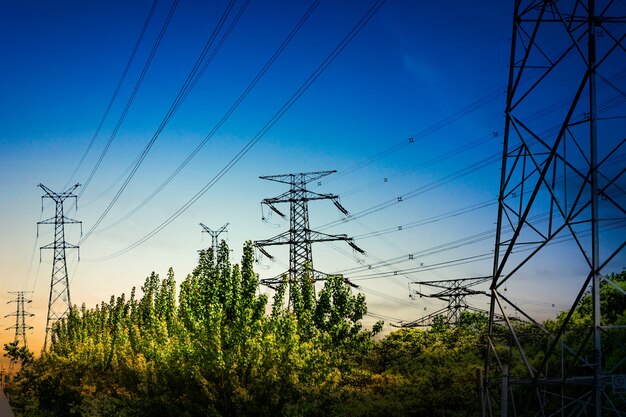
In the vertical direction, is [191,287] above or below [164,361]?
above

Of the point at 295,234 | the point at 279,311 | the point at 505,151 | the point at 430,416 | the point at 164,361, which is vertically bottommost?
the point at 430,416

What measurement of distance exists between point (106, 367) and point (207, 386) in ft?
75.1

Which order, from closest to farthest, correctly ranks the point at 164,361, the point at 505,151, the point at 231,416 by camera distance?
the point at 505,151 → the point at 231,416 → the point at 164,361

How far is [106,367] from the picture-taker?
43.0 m

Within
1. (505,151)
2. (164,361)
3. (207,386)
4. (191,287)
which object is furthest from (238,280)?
(505,151)

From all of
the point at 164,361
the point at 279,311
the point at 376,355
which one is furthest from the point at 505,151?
the point at 376,355

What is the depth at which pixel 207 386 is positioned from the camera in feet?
76.5

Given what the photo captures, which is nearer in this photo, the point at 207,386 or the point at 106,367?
the point at 207,386

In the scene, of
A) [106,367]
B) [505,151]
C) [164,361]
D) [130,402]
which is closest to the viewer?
[505,151]

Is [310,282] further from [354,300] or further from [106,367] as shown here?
[106,367]

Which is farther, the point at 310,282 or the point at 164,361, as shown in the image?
the point at 310,282

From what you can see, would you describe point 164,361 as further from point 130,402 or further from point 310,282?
point 310,282

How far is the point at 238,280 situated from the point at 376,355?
1509cm

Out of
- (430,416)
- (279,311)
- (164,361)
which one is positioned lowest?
(430,416)
